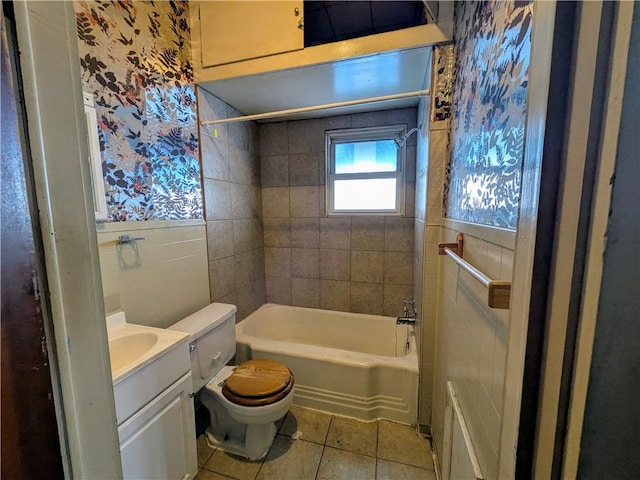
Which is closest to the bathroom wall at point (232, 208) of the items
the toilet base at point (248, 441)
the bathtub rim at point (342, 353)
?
the bathtub rim at point (342, 353)

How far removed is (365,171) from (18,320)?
238cm

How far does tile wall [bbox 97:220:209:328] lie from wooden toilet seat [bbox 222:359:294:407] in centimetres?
53

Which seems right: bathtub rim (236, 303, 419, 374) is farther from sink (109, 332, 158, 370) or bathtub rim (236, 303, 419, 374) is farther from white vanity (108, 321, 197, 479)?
sink (109, 332, 158, 370)

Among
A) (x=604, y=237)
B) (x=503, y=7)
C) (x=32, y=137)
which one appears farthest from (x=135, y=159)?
(x=604, y=237)

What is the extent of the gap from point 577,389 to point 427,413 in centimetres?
162

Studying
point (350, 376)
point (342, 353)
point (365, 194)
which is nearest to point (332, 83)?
point (365, 194)

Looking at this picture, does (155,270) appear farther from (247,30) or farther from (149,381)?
(247,30)

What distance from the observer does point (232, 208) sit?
2.17 metres

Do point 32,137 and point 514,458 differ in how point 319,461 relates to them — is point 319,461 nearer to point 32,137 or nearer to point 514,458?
point 514,458

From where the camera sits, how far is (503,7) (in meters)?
0.71

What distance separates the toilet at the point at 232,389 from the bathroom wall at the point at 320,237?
1.06 metres

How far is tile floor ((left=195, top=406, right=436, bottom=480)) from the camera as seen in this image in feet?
4.60

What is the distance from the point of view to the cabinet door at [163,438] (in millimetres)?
1001

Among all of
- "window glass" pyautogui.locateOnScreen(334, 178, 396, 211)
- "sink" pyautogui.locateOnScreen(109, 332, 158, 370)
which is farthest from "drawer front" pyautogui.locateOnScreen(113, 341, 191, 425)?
"window glass" pyautogui.locateOnScreen(334, 178, 396, 211)
